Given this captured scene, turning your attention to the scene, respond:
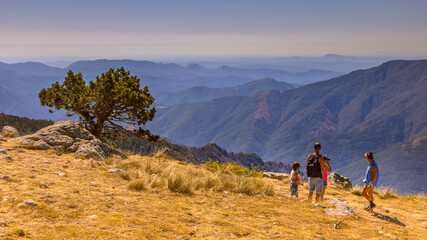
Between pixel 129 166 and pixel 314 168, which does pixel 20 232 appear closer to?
pixel 129 166

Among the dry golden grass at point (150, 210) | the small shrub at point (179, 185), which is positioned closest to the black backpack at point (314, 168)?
the dry golden grass at point (150, 210)

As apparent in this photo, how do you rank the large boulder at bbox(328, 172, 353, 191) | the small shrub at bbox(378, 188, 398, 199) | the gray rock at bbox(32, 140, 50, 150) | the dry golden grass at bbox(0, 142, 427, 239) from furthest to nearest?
the large boulder at bbox(328, 172, 353, 191) → the small shrub at bbox(378, 188, 398, 199) → the gray rock at bbox(32, 140, 50, 150) → the dry golden grass at bbox(0, 142, 427, 239)

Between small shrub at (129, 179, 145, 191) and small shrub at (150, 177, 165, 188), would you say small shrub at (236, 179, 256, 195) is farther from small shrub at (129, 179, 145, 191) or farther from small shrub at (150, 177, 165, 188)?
small shrub at (129, 179, 145, 191)

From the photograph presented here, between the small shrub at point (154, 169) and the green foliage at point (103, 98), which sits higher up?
the green foliage at point (103, 98)

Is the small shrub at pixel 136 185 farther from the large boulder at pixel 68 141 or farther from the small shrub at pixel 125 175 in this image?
the large boulder at pixel 68 141

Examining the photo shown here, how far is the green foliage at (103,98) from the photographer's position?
18.6 m

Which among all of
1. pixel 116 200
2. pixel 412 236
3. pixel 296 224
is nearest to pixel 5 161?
pixel 116 200

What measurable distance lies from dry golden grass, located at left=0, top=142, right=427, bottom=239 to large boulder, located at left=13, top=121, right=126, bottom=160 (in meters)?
1.24

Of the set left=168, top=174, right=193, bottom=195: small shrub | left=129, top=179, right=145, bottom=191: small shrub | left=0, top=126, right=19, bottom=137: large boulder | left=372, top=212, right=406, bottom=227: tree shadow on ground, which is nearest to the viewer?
left=129, top=179, right=145, bottom=191: small shrub

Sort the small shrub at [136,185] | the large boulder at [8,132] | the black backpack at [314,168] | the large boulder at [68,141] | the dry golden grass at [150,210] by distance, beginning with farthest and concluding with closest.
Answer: the large boulder at [8,132]
the large boulder at [68,141]
the black backpack at [314,168]
the small shrub at [136,185]
the dry golden grass at [150,210]

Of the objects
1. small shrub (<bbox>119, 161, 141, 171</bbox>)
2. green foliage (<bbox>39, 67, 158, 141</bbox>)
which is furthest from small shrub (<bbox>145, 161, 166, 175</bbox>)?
green foliage (<bbox>39, 67, 158, 141</bbox>)

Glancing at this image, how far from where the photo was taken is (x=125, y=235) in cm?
561

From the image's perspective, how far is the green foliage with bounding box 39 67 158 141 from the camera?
61.0 feet

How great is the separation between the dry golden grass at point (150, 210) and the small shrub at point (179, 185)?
0.27ft
